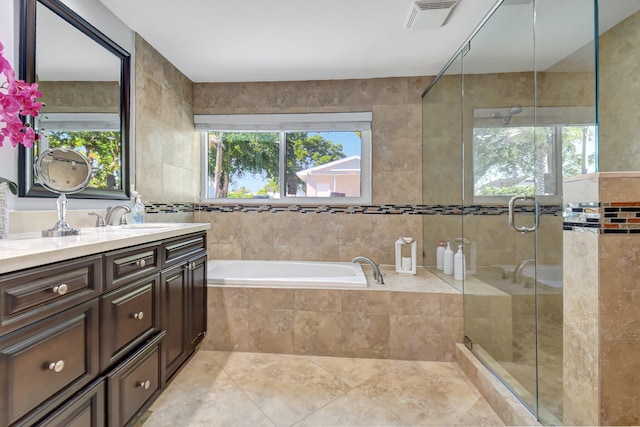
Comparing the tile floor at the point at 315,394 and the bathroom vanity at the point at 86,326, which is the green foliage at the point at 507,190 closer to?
the tile floor at the point at 315,394

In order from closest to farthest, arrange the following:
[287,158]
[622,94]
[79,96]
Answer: [79,96] < [622,94] < [287,158]

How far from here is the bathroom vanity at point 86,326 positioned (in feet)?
2.51

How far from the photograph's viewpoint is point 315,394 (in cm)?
168

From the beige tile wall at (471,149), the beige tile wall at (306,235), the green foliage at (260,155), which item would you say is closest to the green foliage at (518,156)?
the beige tile wall at (471,149)

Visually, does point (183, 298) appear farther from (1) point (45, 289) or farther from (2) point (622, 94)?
(2) point (622, 94)

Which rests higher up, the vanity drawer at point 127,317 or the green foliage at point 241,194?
the green foliage at point 241,194

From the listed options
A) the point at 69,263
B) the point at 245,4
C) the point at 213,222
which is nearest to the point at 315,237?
the point at 213,222

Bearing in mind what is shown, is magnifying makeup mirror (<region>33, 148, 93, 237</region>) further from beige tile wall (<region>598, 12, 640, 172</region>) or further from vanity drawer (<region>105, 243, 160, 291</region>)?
beige tile wall (<region>598, 12, 640, 172</region>)

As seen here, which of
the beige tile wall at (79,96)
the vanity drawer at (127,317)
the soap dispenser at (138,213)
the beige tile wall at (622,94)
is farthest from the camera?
the soap dispenser at (138,213)

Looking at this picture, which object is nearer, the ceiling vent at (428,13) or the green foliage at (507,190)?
the green foliage at (507,190)

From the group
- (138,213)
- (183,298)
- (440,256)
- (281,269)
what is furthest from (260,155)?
(440,256)

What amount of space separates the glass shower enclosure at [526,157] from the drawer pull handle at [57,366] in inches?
70.3

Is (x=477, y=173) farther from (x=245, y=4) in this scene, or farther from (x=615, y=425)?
(x=245, y=4)

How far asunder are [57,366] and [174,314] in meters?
0.72
